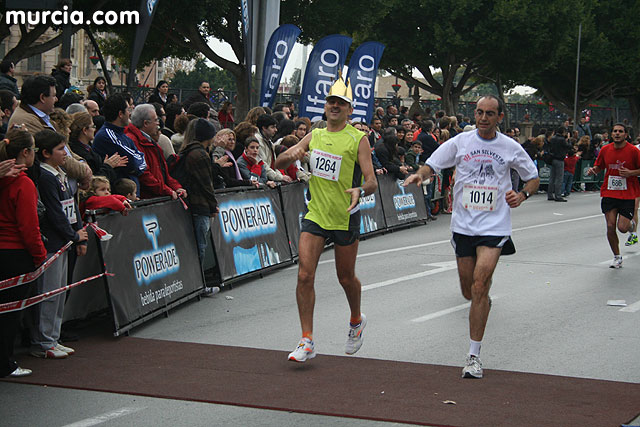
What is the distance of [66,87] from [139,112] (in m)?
4.59

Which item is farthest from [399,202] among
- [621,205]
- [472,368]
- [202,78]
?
[202,78]

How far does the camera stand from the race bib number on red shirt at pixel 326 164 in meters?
7.61

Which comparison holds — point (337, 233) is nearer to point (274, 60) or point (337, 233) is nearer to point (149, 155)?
point (149, 155)

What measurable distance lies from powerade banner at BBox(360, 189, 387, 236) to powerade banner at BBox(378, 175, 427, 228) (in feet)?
0.71

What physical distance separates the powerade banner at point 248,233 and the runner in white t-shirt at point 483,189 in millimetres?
4275

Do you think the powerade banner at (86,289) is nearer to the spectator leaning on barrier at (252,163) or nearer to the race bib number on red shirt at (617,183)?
the spectator leaning on barrier at (252,163)

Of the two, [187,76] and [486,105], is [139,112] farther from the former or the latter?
[187,76]

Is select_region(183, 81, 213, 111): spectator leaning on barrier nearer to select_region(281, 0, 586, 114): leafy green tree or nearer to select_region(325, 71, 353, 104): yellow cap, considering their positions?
select_region(325, 71, 353, 104): yellow cap

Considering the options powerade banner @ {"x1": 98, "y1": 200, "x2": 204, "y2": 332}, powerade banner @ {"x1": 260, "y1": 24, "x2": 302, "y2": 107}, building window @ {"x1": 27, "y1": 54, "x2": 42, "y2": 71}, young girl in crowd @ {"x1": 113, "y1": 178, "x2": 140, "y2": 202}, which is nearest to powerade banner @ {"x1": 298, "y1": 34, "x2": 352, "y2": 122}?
powerade banner @ {"x1": 260, "y1": 24, "x2": 302, "y2": 107}

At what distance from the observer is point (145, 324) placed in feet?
30.5

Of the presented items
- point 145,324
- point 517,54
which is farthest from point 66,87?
point 517,54

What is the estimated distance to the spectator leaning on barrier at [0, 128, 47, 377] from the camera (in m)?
7.09

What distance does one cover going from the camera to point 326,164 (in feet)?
25.0

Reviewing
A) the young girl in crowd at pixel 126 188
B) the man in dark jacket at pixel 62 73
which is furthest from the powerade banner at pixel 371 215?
the young girl in crowd at pixel 126 188
